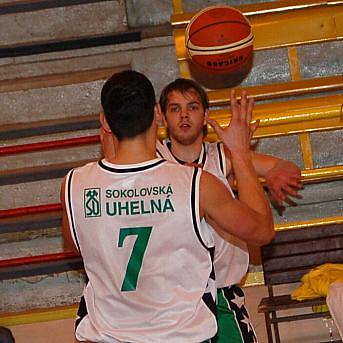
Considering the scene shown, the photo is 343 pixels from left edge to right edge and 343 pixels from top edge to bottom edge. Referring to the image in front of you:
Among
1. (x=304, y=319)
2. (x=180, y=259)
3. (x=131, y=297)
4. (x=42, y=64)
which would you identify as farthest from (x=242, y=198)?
(x=42, y=64)

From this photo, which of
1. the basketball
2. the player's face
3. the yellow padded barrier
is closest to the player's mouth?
the player's face

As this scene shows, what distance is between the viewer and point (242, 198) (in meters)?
3.28

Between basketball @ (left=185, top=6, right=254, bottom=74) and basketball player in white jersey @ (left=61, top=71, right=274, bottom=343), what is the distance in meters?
3.11

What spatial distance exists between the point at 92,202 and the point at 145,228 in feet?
0.71

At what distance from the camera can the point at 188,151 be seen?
469 centimetres

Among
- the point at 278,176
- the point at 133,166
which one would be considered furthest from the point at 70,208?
the point at 278,176

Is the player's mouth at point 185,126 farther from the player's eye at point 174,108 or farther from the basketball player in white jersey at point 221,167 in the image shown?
the player's eye at point 174,108

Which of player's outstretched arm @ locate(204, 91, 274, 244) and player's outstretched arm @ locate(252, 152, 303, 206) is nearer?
player's outstretched arm @ locate(204, 91, 274, 244)

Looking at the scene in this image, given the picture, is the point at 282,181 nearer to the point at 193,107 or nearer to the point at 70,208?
the point at 193,107

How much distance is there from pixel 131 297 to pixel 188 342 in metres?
0.25

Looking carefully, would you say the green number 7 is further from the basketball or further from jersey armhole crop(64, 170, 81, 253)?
the basketball

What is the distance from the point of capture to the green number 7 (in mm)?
3113

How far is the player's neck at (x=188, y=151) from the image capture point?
184 inches

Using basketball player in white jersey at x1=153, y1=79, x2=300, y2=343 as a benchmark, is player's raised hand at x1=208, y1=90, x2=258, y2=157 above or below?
above
